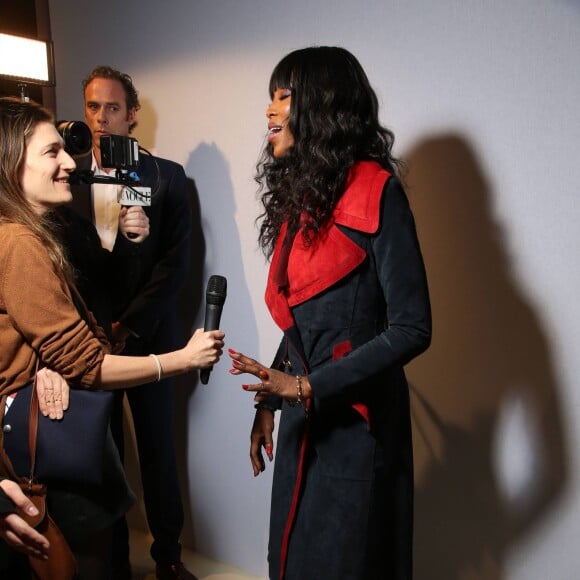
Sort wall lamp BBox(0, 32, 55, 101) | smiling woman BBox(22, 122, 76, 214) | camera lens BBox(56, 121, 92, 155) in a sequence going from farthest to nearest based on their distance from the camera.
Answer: wall lamp BBox(0, 32, 55, 101) < camera lens BBox(56, 121, 92, 155) < smiling woman BBox(22, 122, 76, 214)

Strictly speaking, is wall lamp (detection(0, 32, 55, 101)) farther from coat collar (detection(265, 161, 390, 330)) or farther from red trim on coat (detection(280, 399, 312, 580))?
red trim on coat (detection(280, 399, 312, 580))

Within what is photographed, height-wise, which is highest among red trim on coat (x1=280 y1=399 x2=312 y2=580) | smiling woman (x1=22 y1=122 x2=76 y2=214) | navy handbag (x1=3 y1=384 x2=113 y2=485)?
smiling woman (x1=22 y1=122 x2=76 y2=214)

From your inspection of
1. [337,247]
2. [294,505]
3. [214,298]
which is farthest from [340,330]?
[294,505]

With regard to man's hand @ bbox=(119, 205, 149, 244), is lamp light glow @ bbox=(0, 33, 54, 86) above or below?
above

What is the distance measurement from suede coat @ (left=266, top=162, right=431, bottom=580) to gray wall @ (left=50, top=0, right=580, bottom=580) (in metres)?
0.55

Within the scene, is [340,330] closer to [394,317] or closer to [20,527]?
[394,317]

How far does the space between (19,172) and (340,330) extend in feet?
2.67

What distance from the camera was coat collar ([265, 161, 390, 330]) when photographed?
136 cm

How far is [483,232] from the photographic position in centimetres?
192

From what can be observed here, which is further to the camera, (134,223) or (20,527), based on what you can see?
(134,223)

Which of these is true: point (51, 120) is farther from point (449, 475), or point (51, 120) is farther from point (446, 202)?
point (449, 475)

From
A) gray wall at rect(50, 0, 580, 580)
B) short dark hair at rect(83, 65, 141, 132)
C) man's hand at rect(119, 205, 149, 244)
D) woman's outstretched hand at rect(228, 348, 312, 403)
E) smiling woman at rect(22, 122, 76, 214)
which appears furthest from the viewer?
short dark hair at rect(83, 65, 141, 132)

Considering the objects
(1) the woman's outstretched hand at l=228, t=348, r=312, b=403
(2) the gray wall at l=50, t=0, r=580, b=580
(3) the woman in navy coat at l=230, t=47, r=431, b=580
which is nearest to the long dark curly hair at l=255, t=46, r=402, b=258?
(3) the woman in navy coat at l=230, t=47, r=431, b=580

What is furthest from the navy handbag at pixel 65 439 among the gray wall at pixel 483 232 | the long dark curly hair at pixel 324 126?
the gray wall at pixel 483 232
